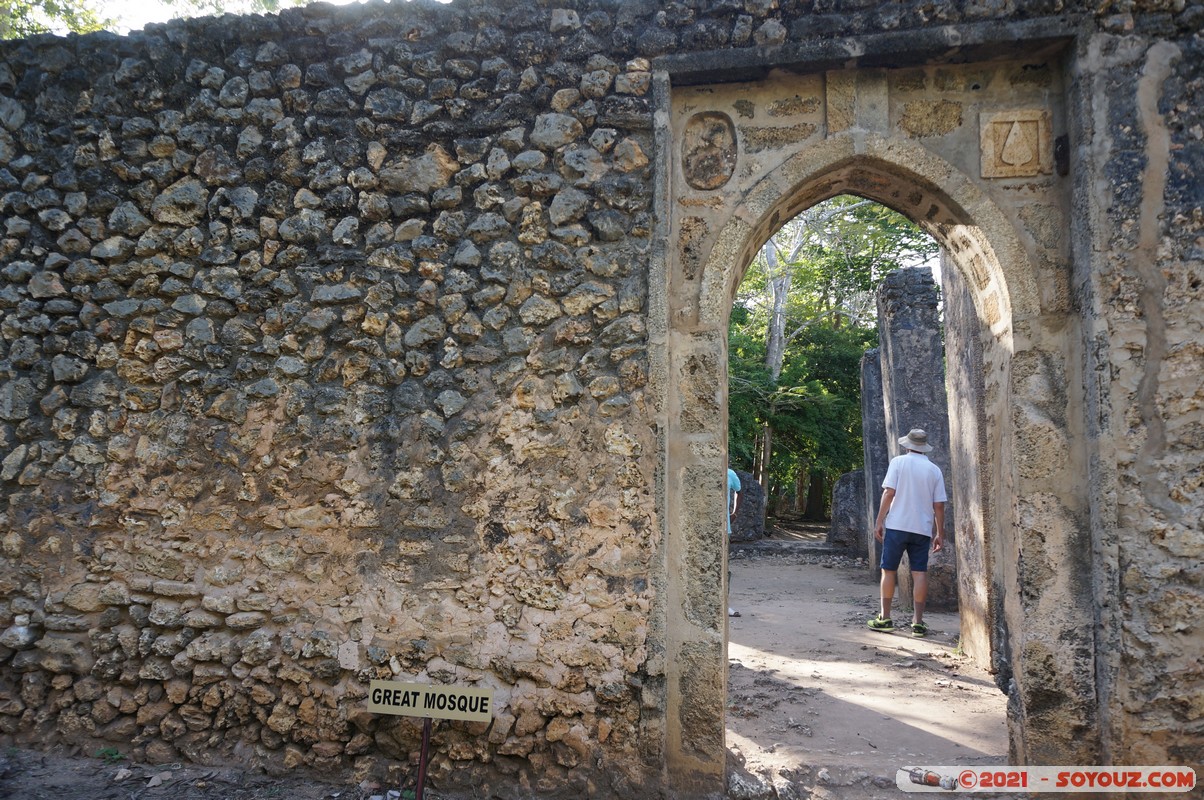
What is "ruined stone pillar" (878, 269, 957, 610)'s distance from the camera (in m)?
7.13

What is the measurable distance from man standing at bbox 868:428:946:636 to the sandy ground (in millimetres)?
528

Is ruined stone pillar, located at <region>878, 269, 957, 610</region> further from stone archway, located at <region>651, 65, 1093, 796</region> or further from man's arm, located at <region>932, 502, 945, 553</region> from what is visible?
stone archway, located at <region>651, 65, 1093, 796</region>

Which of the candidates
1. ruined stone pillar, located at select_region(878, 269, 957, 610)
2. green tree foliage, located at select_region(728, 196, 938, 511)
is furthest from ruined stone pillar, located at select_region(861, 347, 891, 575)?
green tree foliage, located at select_region(728, 196, 938, 511)

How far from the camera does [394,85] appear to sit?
3.34m

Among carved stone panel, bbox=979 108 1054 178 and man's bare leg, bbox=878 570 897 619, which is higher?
carved stone panel, bbox=979 108 1054 178

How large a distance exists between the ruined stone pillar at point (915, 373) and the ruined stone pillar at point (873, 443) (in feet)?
2.34

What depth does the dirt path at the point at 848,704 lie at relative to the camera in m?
3.19

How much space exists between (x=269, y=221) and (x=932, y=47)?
2.84m

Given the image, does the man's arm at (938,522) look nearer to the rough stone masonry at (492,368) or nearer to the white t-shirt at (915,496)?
the white t-shirt at (915,496)

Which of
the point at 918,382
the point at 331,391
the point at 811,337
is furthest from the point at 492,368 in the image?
the point at 811,337

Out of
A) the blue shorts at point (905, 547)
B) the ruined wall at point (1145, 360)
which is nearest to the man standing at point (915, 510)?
the blue shorts at point (905, 547)

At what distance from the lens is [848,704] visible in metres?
4.10

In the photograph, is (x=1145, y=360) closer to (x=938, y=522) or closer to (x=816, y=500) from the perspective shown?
(x=938, y=522)

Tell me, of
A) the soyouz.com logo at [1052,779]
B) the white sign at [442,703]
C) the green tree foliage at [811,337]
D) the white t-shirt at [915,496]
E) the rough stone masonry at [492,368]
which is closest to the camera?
the soyouz.com logo at [1052,779]
